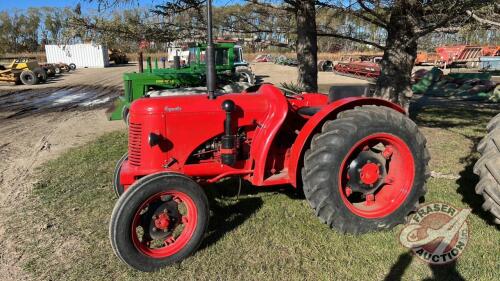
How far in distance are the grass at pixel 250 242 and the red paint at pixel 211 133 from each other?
1.56ft

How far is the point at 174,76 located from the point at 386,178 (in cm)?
836

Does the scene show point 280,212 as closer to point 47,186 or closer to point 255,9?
point 47,186

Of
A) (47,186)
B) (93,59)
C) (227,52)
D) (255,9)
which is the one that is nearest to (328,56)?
(93,59)

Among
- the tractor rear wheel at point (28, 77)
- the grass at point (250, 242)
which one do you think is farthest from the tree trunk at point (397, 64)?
the tractor rear wheel at point (28, 77)

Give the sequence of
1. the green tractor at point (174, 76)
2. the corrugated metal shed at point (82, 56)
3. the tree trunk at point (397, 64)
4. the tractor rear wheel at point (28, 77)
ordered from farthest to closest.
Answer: the corrugated metal shed at point (82, 56) < the tractor rear wheel at point (28, 77) < the green tractor at point (174, 76) < the tree trunk at point (397, 64)

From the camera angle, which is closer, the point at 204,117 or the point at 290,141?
the point at 204,117

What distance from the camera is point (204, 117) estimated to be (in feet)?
11.0

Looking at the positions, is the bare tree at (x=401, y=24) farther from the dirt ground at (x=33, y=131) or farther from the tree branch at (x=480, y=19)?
the dirt ground at (x=33, y=131)

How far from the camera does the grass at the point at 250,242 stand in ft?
9.74

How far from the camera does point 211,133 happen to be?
340 cm

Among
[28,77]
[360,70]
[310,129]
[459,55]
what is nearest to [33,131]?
[310,129]

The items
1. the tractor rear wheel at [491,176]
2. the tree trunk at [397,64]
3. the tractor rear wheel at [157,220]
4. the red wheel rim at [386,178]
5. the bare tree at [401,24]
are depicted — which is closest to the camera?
the tractor rear wheel at [157,220]

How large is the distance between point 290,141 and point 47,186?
116 inches

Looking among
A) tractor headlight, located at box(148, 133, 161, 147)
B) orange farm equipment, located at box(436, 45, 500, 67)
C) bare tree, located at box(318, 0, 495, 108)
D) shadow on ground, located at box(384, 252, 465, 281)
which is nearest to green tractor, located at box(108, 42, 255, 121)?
bare tree, located at box(318, 0, 495, 108)
